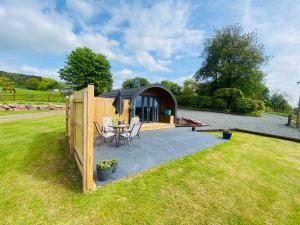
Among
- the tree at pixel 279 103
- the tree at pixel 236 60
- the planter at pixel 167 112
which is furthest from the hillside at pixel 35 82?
the tree at pixel 279 103

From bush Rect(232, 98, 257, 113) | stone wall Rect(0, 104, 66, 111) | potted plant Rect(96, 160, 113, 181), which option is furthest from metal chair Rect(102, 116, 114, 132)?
bush Rect(232, 98, 257, 113)

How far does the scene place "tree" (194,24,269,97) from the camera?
25.6 metres

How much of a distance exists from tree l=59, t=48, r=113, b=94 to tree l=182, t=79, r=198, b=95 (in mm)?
18130

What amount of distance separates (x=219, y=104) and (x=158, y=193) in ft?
77.3

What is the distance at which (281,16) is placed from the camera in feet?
27.6

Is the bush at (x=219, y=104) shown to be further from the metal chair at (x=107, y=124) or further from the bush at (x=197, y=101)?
the metal chair at (x=107, y=124)

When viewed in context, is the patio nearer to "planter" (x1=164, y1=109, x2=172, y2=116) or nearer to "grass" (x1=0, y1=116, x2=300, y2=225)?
"grass" (x1=0, y1=116, x2=300, y2=225)

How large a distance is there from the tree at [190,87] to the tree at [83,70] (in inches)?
714

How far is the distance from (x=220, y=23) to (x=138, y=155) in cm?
3224

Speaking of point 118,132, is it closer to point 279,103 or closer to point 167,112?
point 167,112

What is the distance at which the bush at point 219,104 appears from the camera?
23750 mm

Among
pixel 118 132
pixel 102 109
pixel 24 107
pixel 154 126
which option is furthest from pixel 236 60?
pixel 24 107

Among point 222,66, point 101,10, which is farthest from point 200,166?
point 222,66

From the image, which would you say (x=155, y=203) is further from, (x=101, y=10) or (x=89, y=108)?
(x=101, y=10)
